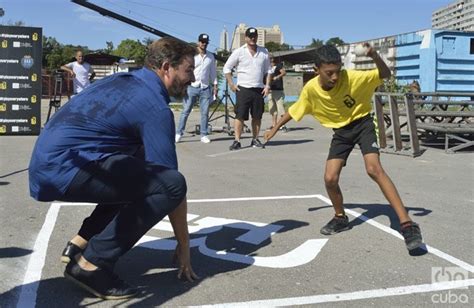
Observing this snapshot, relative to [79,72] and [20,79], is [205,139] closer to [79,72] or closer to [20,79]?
[79,72]

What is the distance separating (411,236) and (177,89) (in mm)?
2237

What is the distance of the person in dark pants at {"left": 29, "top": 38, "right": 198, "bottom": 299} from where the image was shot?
3240 mm

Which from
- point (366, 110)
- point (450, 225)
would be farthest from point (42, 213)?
point (450, 225)

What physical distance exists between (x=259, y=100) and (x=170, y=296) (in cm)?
728

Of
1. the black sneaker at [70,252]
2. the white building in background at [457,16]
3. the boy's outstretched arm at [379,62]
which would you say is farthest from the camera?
the white building in background at [457,16]

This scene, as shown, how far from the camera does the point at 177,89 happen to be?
11.4 feet

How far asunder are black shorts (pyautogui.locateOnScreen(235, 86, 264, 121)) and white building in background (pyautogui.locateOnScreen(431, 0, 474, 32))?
16.2m

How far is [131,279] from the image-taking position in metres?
3.76

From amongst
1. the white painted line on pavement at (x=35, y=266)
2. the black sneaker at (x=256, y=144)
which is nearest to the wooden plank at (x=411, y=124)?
the black sneaker at (x=256, y=144)

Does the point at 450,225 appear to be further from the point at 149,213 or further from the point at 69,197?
the point at 69,197

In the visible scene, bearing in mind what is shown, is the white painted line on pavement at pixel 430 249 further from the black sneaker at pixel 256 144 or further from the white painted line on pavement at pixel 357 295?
the black sneaker at pixel 256 144

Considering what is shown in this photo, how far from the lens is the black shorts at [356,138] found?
15.6 feet

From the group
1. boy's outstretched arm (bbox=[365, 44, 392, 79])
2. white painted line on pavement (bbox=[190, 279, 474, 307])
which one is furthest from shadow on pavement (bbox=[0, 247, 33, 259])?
boy's outstretched arm (bbox=[365, 44, 392, 79])

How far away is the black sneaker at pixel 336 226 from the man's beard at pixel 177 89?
2066 mm
